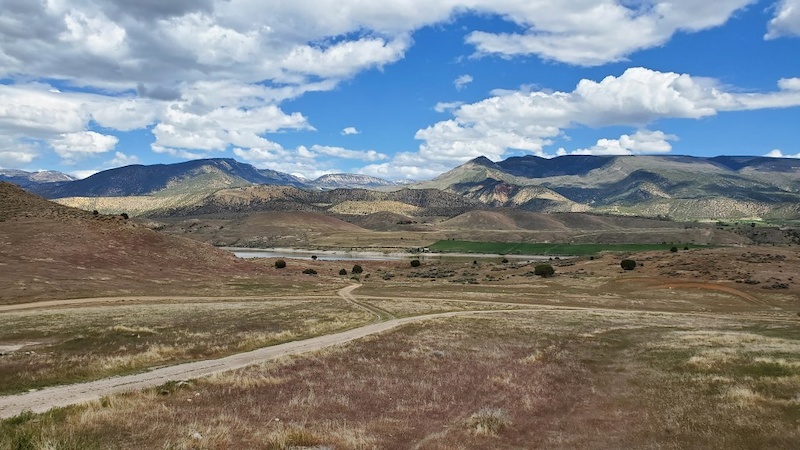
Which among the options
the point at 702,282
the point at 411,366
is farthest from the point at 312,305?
the point at 702,282

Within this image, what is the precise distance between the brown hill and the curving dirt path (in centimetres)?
3969

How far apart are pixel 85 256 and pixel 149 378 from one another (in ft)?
232

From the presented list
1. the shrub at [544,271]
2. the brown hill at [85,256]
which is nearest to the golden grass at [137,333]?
the brown hill at [85,256]

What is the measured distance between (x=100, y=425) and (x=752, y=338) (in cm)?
3790

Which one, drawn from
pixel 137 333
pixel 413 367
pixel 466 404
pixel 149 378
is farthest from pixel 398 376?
pixel 137 333

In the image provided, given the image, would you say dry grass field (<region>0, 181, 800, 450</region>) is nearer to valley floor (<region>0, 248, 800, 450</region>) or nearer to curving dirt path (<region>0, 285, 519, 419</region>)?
valley floor (<region>0, 248, 800, 450</region>)

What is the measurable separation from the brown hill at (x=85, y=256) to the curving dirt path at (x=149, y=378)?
3969 cm

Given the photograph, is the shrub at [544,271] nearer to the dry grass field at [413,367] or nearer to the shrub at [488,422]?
the dry grass field at [413,367]

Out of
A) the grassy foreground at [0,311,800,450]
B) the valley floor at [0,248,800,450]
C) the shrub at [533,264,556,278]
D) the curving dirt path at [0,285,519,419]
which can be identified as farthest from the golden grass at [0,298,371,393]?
the shrub at [533,264,556,278]

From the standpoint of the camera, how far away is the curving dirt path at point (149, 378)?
56.2 ft

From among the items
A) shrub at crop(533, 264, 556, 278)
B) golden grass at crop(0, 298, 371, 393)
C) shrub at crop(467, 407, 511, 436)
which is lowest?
shrub at crop(533, 264, 556, 278)

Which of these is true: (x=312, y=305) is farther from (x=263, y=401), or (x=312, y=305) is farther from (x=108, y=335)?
(x=263, y=401)

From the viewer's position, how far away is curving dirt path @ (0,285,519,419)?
1712cm

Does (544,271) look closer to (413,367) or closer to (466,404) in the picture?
(413,367)
